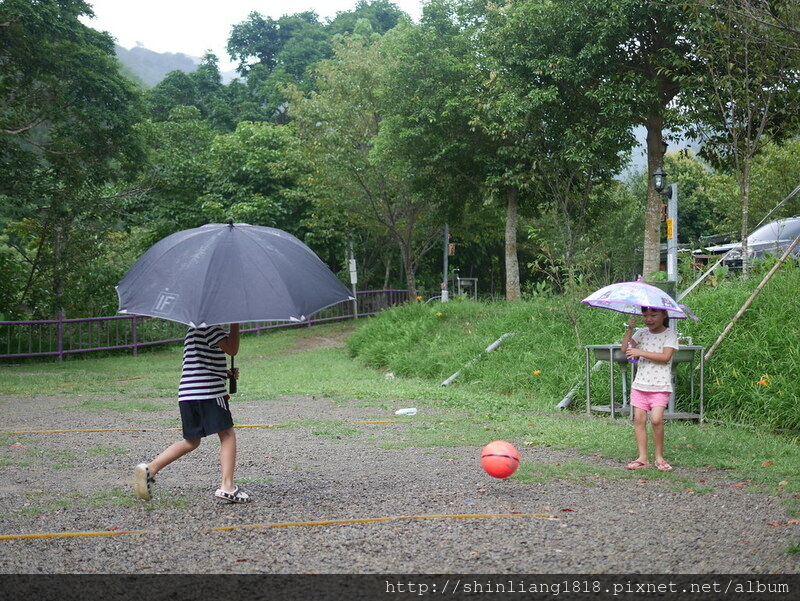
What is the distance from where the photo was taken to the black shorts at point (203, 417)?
18.5 ft

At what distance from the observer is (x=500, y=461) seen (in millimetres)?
6223

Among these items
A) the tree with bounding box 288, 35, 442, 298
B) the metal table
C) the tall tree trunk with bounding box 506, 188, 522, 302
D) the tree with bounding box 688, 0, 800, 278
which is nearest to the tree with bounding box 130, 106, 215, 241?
the tree with bounding box 288, 35, 442, 298

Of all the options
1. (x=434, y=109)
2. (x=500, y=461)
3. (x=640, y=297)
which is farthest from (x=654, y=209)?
(x=500, y=461)

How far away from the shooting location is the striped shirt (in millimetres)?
5629

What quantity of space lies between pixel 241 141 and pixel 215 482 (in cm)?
2884

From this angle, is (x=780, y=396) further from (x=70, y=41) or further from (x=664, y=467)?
(x=70, y=41)

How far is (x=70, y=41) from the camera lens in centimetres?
1916

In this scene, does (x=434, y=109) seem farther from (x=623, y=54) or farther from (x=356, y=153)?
(x=623, y=54)

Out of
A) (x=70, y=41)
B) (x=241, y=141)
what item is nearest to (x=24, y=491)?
(x=70, y=41)

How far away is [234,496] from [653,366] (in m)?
3.50

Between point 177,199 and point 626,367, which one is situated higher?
point 177,199

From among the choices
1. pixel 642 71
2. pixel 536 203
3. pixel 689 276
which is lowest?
pixel 689 276

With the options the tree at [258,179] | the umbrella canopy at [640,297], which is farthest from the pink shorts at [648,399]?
the tree at [258,179]

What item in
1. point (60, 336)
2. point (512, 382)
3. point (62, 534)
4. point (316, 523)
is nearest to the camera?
point (62, 534)
